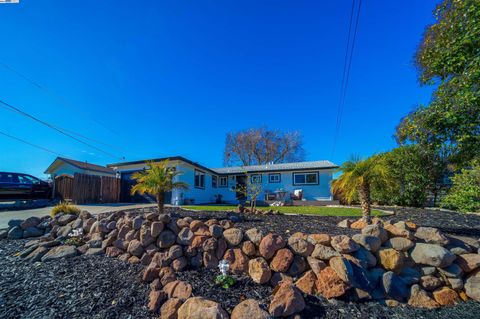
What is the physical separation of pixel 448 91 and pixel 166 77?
437 inches

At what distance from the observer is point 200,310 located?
7.00 feet

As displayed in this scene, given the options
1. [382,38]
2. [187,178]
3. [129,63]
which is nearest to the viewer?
[382,38]

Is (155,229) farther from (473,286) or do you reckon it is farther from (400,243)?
(473,286)

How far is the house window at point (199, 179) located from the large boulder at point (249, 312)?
12715 mm

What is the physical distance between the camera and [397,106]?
12.1 m

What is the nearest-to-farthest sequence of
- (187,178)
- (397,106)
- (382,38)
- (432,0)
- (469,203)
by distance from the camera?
(469,203) < (432,0) < (382,38) < (397,106) < (187,178)

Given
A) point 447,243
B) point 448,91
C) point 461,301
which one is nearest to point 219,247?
point 461,301

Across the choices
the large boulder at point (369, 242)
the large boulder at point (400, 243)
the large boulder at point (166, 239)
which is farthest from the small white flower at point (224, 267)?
the large boulder at point (400, 243)

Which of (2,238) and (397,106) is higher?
(397,106)

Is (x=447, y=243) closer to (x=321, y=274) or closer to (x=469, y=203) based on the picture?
(x=469, y=203)

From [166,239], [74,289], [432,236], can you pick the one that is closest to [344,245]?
[432,236]

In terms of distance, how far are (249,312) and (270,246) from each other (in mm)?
1023

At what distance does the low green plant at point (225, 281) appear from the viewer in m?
2.72

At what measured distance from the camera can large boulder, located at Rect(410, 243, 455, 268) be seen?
293cm
